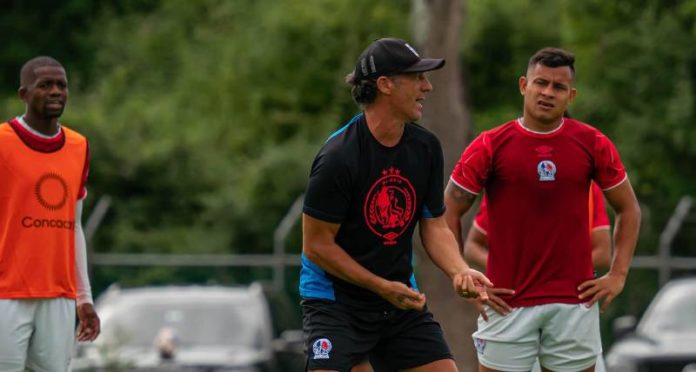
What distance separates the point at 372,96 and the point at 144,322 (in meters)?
8.30

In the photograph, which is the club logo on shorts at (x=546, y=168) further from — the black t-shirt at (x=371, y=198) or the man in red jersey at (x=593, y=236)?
the man in red jersey at (x=593, y=236)

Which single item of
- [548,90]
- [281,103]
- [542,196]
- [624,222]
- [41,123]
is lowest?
[281,103]

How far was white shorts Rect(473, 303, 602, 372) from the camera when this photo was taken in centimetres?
880

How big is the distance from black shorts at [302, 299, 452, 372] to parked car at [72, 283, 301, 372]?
276 inches

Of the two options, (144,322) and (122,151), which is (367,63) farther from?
(122,151)

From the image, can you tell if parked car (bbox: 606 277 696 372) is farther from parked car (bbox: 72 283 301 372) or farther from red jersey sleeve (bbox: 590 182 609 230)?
red jersey sleeve (bbox: 590 182 609 230)

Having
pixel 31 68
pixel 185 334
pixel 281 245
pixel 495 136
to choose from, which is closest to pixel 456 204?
pixel 495 136

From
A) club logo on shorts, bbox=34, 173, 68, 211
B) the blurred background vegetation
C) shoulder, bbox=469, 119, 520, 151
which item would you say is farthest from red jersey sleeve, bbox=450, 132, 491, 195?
the blurred background vegetation

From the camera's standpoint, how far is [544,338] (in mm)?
8867

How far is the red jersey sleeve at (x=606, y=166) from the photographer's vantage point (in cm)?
878

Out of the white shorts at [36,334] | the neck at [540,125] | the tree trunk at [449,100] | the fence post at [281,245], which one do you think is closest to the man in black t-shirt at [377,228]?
the neck at [540,125]

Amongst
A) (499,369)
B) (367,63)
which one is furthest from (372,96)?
(499,369)

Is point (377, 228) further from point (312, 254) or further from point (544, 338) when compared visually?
point (544, 338)

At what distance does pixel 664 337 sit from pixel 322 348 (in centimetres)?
877
